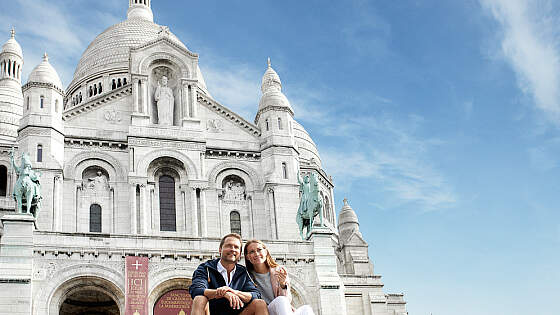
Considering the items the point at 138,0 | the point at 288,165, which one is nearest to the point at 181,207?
the point at 288,165

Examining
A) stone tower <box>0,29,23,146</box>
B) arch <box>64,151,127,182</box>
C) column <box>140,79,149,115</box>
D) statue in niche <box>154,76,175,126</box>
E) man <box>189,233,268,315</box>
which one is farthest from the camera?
stone tower <box>0,29,23,146</box>

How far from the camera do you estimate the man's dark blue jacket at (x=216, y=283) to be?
9.03 metres

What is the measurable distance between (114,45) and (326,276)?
124ft

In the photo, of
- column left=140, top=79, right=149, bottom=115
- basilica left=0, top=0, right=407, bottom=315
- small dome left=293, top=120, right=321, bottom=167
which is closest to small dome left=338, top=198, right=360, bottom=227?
small dome left=293, top=120, right=321, bottom=167

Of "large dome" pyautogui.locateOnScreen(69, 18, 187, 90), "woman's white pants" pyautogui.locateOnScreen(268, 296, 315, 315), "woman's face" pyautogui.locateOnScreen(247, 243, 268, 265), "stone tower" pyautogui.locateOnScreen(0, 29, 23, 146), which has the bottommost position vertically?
"woman's white pants" pyautogui.locateOnScreen(268, 296, 315, 315)

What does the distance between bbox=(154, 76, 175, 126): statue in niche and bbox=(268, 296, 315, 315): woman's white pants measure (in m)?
33.5

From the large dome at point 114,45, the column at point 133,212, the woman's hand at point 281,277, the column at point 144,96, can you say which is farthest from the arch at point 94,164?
the woman's hand at point 281,277

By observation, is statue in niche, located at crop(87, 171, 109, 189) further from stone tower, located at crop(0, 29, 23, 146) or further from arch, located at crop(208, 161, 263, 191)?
stone tower, located at crop(0, 29, 23, 146)

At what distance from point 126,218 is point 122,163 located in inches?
129

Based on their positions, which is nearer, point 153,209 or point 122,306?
point 122,306

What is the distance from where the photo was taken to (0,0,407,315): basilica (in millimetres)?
32094

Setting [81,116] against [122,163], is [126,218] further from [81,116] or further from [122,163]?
[81,116]

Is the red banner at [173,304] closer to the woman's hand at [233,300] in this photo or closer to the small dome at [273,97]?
the small dome at [273,97]

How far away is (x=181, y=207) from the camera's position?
130 feet
